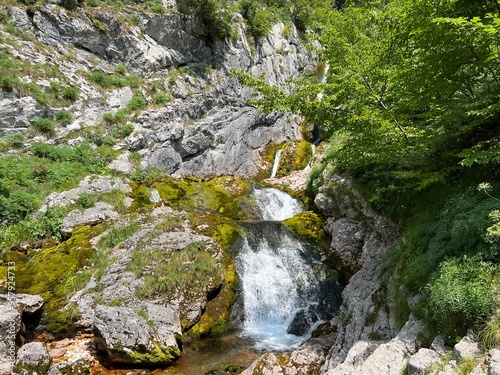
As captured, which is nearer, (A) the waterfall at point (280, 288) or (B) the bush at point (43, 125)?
(A) the waterfall at point (280, 288)

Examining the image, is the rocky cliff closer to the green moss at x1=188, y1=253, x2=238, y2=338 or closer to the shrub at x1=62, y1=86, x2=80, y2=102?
the shrub at x1=62, y1=86, x2=80, y2=102

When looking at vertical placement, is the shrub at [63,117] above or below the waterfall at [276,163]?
above

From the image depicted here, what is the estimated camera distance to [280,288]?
11.3m

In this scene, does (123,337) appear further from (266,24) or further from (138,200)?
(266,24)

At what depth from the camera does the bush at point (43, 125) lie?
51.9 ft

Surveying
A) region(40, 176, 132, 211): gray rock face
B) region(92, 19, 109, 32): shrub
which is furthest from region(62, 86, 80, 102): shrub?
region(40, 176, 132, 211): gray rock face

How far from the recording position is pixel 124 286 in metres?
9.70

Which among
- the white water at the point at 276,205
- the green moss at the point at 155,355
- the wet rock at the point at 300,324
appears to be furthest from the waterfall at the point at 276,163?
the green moss at the point at 155,355

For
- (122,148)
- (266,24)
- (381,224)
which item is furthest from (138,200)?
(266,24)

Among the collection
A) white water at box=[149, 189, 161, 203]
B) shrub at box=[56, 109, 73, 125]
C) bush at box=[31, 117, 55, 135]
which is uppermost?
shrub at box=[56, 109, 73, 125]

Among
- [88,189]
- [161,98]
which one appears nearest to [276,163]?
[161,98]

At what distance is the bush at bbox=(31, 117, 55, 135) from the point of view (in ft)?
51.9

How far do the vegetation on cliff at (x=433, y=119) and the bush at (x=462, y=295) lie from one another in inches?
0.5

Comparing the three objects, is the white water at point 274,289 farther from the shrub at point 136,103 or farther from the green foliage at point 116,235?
the shrub at point 136,103
